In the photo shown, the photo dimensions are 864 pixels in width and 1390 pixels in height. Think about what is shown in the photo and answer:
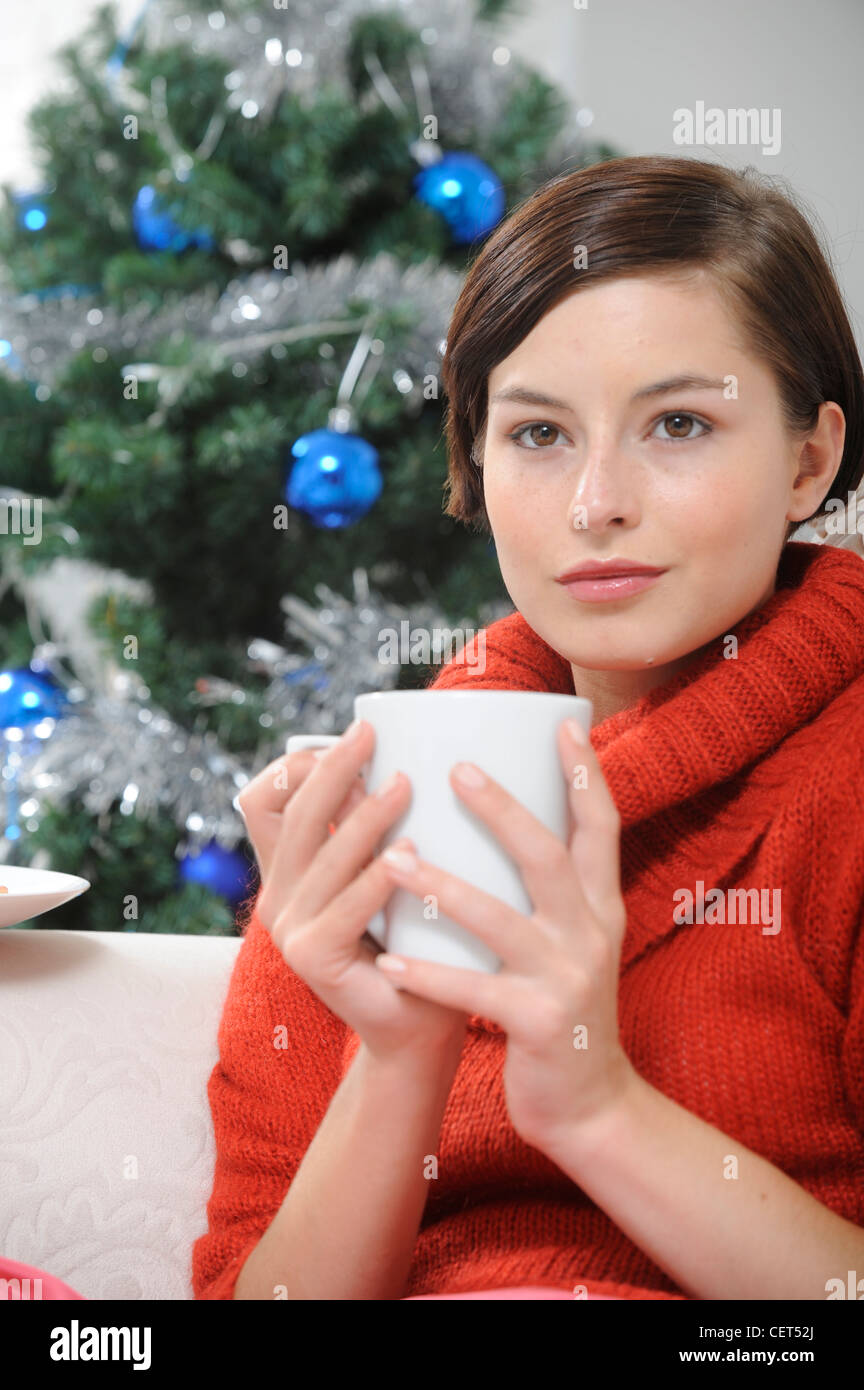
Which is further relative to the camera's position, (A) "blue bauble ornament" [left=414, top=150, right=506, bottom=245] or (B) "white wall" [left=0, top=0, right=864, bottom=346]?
(B) "white wall" [left=0, top=0, right=864, bottom=346]

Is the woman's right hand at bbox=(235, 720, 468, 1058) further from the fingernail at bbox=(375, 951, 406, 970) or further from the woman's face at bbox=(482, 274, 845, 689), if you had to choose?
the woman's face at bbox=(482, 274, 845, 689)

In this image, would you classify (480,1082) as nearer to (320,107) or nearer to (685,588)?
(685,588)

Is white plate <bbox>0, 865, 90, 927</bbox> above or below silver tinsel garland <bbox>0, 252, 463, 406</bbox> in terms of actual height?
below

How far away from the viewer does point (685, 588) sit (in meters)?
0.76

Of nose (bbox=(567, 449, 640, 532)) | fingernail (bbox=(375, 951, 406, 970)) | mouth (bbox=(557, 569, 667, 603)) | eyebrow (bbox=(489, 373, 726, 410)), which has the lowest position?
fingernail (bbox=(375, 951, 406, 970))

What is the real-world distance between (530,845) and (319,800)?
0.10 m

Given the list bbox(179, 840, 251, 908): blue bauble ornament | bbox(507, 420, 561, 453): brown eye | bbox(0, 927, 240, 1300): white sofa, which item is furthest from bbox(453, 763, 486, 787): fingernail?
bbox(179, 840, 251, 908): blue bauble ornament

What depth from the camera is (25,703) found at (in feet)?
6.39

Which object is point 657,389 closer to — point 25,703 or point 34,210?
point 25,703

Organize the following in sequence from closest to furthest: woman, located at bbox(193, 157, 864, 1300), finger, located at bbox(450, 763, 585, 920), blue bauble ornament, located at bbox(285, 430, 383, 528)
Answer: finger, located at bbox(450, 763, 585, 920), woman, located at bbox(193, 157, 864, 1300), blue bauble ornament, located at bbox(285, 430, 383, 528)

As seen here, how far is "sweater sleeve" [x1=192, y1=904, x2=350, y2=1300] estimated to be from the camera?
81cm

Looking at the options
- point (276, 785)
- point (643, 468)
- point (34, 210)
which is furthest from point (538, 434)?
point (34, 210)

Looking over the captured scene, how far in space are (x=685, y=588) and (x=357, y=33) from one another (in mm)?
1456
